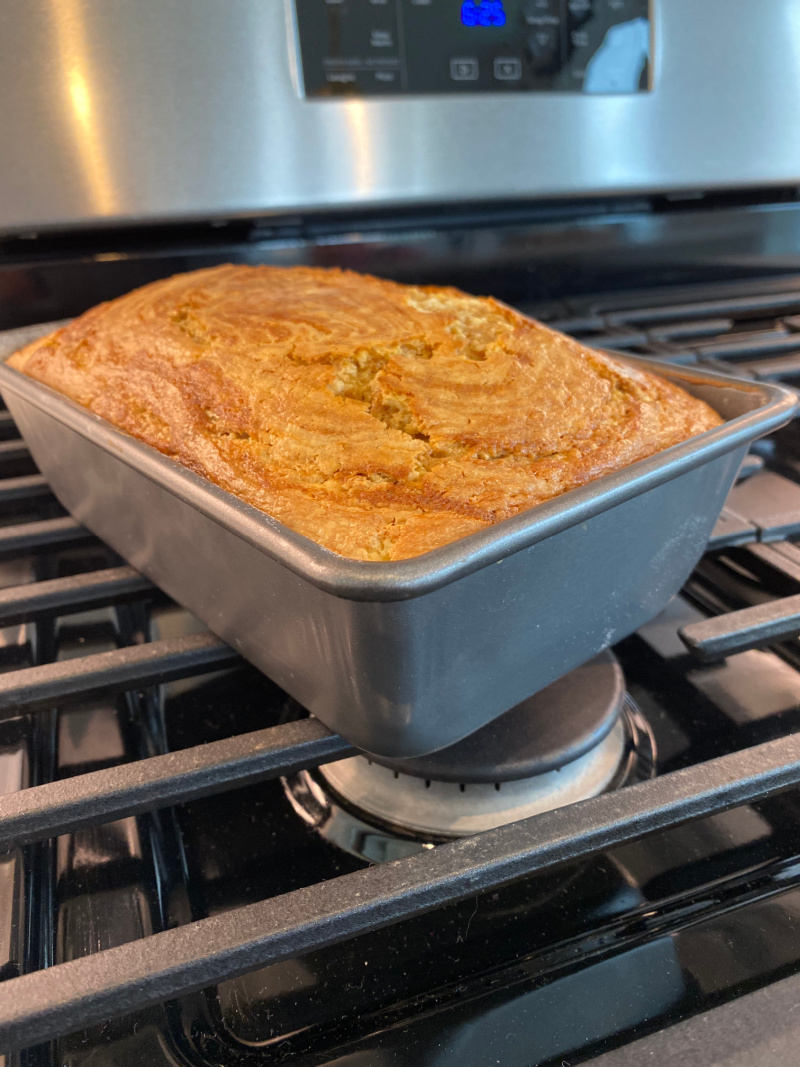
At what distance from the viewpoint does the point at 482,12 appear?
76cm

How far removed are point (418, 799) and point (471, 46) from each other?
73 cm

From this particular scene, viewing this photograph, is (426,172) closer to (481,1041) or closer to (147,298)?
(147,298)

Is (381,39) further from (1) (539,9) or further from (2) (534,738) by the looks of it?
(2) (534,738)

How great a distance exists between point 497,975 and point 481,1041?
0.03 m

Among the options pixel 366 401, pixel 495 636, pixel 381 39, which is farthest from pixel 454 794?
pixel 381 39

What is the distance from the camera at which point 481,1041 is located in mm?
324

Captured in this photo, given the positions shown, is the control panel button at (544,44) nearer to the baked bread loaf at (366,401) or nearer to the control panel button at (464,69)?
the control panel button at (464,69)

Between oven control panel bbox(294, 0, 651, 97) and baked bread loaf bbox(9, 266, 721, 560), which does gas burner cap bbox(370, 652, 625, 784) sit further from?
oven control panel bbox(294, 0, 651, 97)

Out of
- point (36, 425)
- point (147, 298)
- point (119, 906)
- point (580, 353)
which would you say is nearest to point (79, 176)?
point (147, 298)

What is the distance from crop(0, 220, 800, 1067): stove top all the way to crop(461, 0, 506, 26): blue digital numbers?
0.60 meters

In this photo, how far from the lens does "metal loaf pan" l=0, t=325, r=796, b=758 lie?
34 centimetres

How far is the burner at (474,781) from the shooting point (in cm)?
44

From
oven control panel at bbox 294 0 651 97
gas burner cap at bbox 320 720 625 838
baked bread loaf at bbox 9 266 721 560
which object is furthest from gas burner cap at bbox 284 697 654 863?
oven control panel at bbox 294 0 651 97

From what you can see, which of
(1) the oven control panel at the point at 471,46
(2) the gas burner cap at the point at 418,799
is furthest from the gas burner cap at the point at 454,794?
(1) the oven control panel at the point at 471,46
